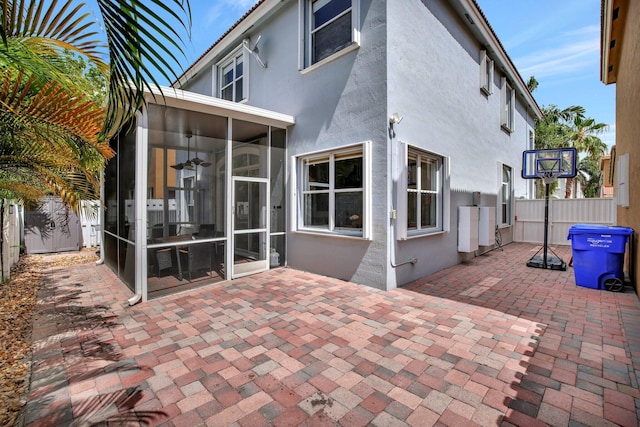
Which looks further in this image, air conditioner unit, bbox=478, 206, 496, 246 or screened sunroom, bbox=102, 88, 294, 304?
air conditioner unit, bbox=478, 206, 496, 246

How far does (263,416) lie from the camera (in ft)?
7.16

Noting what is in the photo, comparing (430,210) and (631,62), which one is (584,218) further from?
(430,210)

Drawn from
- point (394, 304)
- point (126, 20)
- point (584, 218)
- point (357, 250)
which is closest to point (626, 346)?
point (394, 304)

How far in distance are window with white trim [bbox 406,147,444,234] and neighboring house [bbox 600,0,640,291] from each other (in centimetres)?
325

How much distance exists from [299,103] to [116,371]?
19.7ft

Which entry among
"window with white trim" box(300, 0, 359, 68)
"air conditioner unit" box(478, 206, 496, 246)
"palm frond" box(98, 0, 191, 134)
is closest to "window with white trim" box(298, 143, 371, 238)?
"window with white trim" box(300, 0, 359, 68)

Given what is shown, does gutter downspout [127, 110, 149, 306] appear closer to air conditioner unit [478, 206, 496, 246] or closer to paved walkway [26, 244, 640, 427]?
paved walkway [26, 244, 640, 427]

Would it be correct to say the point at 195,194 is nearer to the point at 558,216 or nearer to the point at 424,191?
the point at 424,191

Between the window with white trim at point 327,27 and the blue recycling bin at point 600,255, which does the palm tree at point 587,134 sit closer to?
the blue recycling bin at point 600,255

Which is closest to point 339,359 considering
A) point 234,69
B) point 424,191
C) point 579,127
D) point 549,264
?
point 424,191

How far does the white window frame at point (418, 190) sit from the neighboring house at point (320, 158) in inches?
1.0

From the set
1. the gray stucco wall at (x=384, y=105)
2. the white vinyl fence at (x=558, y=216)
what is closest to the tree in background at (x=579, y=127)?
the white vinyl fence at (x=558, y=216)

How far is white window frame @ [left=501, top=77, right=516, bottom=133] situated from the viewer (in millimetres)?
10828

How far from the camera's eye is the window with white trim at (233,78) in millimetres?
9018
